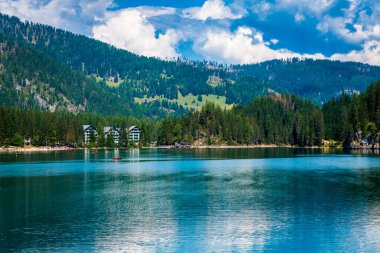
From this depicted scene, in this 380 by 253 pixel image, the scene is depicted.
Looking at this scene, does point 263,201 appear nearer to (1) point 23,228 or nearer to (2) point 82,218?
(2) point 82,218

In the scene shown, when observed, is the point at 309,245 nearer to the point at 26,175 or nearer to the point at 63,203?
the point at 63,203

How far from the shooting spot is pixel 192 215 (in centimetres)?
5303

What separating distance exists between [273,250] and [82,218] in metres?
22.9

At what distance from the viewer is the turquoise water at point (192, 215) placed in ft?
133

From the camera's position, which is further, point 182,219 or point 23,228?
point 182,219

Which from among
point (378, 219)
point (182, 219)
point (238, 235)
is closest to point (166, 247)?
point (238, 235)

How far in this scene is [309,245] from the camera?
39.8 m

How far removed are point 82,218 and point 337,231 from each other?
26.7 meters

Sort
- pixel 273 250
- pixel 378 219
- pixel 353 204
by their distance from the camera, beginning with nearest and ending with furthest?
pixel 273 250 → pixel 378 219 → pixel 353 204

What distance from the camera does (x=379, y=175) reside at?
311 ft

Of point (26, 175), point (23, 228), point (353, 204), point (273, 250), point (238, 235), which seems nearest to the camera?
point (273, 250)

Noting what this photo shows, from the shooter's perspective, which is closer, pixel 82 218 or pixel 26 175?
pixel 82 218

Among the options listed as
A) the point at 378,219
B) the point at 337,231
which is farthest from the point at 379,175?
the point at 337,231

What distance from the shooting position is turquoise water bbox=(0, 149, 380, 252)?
133ft
